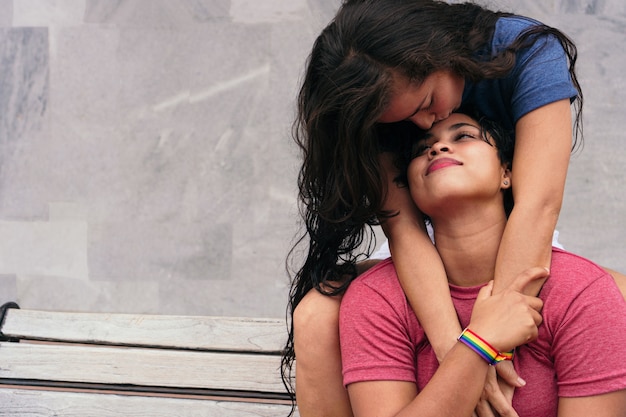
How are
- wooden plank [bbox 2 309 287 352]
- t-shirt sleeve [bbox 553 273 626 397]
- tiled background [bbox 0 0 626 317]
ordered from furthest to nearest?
tiled background [bbox 0 0 626 317] → wooden plank [bbox 2 309 287 352] → t-shirt sleeve [bbox 553 273 626 397]

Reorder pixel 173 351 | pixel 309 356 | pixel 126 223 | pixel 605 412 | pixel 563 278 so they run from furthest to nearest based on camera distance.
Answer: pixel 126 223
pixel 173 351
pixel 309 356
pixel 563 278
pixel 605 412

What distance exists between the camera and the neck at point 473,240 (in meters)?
2.27

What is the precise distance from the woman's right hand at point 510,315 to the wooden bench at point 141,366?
3.29 feet

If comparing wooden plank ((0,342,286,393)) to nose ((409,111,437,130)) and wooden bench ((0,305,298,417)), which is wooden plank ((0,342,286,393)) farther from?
nose ((409,111,437,130))

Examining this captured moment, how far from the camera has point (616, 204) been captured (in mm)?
3912

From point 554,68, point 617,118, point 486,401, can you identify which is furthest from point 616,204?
point 486,401

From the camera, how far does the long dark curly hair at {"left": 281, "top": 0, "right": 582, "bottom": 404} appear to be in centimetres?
220

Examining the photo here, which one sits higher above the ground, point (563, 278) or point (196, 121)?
point (196, 121)

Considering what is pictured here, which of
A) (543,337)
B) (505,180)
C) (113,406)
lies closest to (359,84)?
(505,180)

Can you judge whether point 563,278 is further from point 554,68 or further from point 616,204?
point 616,204

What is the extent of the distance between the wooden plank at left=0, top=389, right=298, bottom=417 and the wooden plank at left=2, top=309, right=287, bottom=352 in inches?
7.9

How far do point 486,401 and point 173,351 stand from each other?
50.6 inches

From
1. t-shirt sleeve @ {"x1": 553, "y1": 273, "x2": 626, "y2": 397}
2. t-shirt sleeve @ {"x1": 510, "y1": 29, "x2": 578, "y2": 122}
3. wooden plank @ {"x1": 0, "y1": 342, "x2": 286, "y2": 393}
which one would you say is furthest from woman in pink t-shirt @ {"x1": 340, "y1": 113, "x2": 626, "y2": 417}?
wooden plank @ {"x1": 0, "y1": 342, "x2": 286, "y2": 393}

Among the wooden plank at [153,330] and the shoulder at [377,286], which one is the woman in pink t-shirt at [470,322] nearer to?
the shoulder at [377,286]
